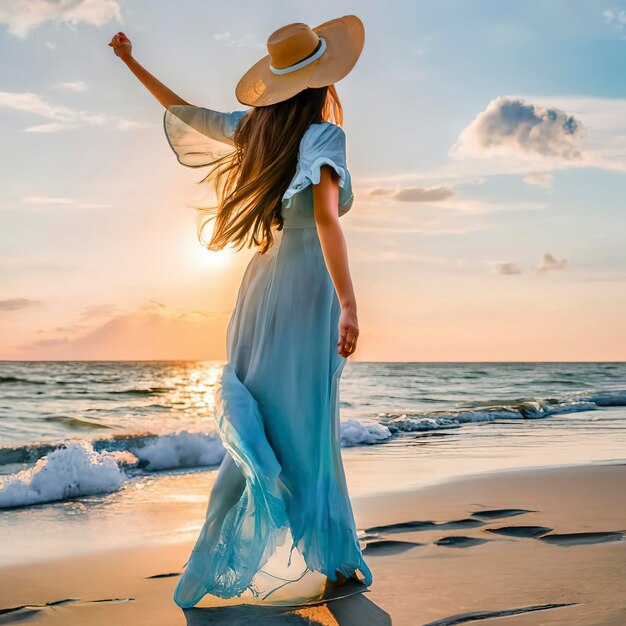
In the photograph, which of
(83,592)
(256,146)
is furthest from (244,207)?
(83,592)

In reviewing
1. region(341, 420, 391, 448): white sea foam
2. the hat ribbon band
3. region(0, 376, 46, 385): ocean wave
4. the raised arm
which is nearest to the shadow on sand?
the raised arm

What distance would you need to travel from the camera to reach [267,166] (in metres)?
3.03

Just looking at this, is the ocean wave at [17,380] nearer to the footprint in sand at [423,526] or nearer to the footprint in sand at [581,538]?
the footprint in sand at [423,526]

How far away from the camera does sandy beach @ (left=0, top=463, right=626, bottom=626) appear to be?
2881 mm

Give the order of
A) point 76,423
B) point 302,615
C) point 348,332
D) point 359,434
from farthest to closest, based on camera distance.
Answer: point 76,423 → point 359,434 → point 302,615 → point 348,332

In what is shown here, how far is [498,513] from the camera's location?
4.75 metres

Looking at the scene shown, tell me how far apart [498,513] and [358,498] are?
1.11 meters

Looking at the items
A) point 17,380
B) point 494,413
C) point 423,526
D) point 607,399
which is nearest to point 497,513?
point 423,526

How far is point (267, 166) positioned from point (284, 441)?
99 cm

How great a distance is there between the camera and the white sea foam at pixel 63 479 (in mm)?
6023

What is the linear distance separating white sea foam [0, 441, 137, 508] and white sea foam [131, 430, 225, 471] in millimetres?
1096

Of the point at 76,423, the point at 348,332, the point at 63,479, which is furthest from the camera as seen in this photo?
the point at 76,423

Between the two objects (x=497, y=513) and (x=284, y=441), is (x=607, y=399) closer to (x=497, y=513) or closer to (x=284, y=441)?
(x=497, y=513)

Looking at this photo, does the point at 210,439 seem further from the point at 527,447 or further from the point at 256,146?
the point at 256,146
